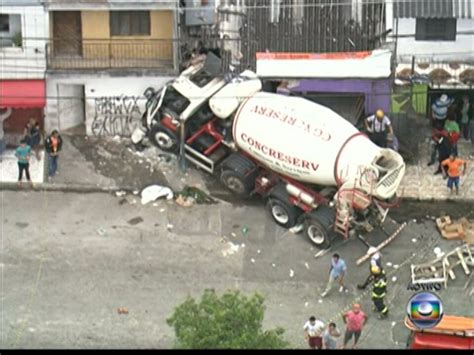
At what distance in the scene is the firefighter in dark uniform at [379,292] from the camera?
25984 mm

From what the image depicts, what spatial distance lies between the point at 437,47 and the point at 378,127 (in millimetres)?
3030

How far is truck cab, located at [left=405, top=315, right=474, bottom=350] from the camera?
23406 millimetres

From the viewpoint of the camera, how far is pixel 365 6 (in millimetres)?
33719

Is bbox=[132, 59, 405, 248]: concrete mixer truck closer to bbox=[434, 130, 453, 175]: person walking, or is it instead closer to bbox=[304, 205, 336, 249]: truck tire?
bbox=[304, 205, 336, 249]: truck tire

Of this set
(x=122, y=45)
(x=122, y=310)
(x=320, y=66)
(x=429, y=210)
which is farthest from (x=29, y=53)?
Result: (x=429, y=210)

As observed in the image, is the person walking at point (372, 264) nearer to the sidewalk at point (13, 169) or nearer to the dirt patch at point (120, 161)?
the dirt patch at point (120, 161)

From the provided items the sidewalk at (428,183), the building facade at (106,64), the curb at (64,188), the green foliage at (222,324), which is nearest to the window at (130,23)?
the building facade at (106,64)

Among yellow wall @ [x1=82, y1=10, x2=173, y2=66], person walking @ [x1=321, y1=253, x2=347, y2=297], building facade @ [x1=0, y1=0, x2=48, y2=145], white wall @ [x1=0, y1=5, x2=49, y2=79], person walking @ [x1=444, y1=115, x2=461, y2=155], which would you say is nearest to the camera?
person walking @ [x1=321, y1=253, x2=347, y2=297]

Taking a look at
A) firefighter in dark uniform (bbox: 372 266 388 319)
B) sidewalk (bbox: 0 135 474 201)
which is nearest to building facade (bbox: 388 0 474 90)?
sidewalk (bbox: 0 135 474 201)

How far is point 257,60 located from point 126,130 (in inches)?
174

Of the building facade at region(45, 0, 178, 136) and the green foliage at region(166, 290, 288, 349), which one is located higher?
the building facade at region(45, 0, 178, 136)

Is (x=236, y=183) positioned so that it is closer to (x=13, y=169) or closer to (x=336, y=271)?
(x=336, y=271)

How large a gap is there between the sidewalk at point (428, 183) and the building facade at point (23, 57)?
10.3 meters

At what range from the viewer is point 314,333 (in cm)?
2427
